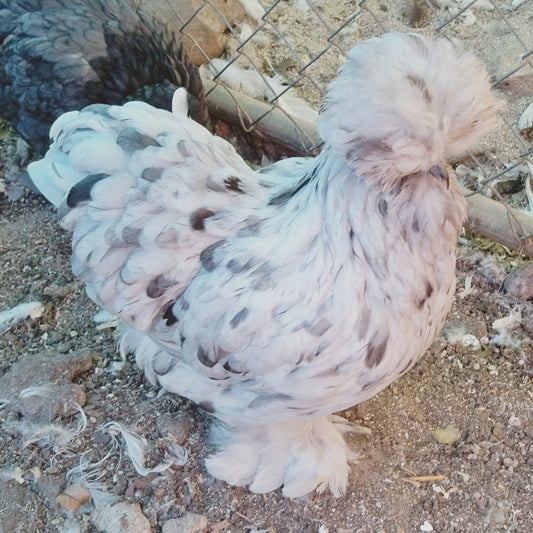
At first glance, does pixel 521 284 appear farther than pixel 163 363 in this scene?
Yes

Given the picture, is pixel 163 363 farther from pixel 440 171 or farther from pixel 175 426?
pixel 440 171

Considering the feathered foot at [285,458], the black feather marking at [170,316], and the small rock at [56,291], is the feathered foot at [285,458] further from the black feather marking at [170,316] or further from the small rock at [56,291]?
the small rock at [56,291]

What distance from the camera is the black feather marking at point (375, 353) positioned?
1574mm

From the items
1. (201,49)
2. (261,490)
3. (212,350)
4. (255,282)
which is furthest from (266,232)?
(201,49)

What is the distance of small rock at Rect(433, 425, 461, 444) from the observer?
6.86 feet

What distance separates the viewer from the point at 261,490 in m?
2.00

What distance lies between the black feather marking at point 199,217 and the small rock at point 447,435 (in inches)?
37.5

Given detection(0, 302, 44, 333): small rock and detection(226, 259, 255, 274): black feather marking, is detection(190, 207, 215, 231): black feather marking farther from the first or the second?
detection(0, 302, 44, 333): small rock

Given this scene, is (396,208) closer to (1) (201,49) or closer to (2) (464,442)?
(2) (464,442)

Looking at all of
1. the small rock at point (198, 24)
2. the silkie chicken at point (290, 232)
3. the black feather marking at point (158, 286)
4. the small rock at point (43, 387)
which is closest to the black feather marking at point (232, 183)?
the silkie chicken at point (290, 232)

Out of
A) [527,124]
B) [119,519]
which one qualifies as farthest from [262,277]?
[527,124]

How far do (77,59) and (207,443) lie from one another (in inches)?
52.9

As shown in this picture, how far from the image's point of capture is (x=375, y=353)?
1583 millimetres

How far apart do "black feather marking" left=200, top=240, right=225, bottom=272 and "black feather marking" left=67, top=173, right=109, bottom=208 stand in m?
0.32
